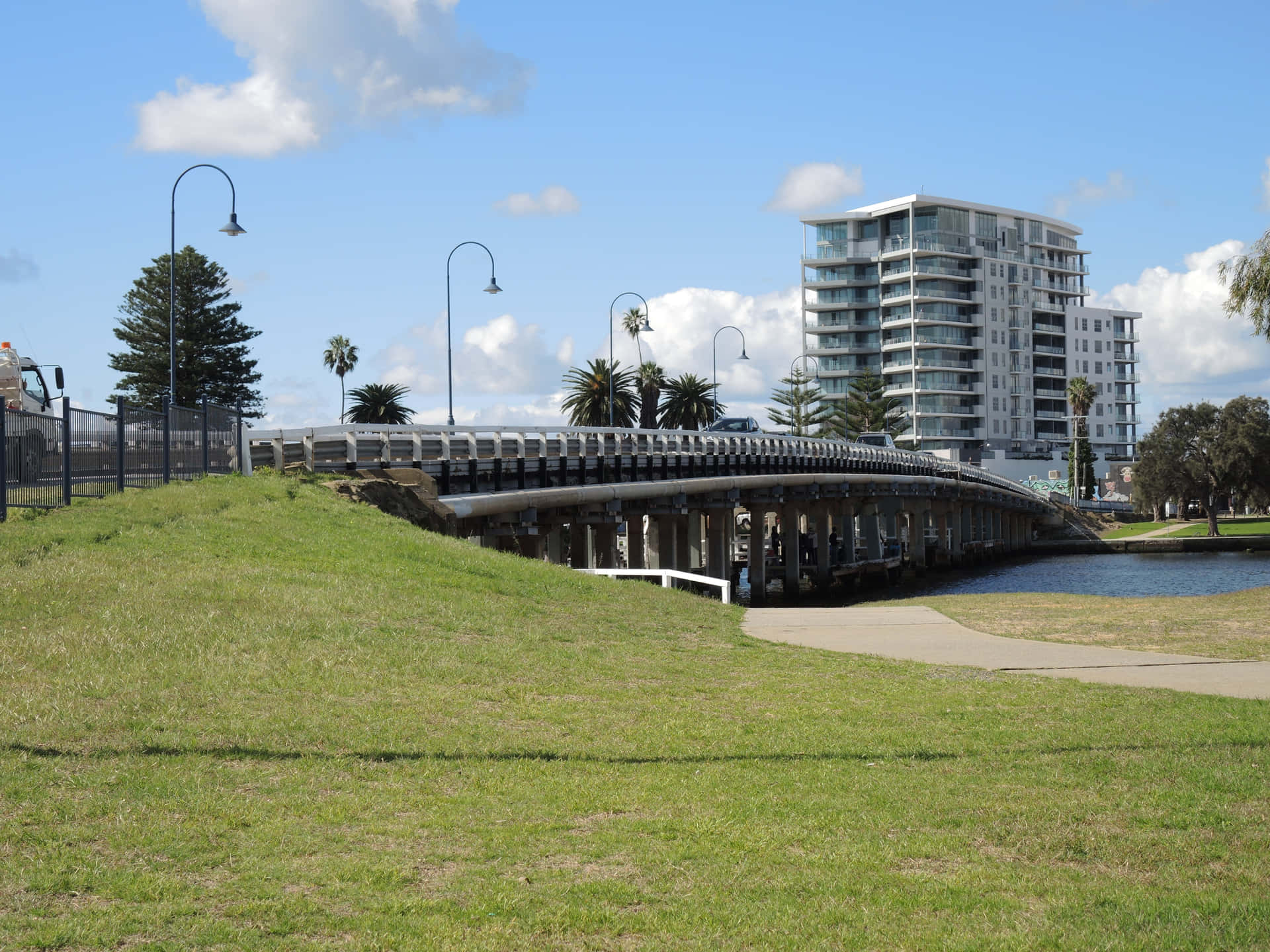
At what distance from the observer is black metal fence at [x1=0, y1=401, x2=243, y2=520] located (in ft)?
60.0

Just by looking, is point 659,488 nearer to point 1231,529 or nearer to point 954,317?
point 1231,529

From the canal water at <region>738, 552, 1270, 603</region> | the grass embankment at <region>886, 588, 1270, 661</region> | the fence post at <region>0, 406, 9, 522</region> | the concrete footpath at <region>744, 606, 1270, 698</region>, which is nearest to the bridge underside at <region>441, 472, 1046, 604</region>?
the canal water at <region>738, 552, 1270, 603</region>

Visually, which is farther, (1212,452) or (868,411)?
(868,411)

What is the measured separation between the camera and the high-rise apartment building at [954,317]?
13450cm

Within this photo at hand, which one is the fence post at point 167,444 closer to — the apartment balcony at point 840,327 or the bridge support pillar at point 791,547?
the bridge support pillar at point 791,547

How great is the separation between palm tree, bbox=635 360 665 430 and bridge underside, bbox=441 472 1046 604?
15178mm

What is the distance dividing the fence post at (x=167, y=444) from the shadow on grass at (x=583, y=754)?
53.1 feet

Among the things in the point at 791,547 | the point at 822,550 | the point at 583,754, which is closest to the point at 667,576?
the point at 583,754

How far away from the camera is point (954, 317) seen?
445 feet

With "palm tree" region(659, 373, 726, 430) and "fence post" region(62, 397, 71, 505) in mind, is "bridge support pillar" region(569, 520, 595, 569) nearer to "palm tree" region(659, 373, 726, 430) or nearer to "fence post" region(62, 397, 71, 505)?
"fence post" region(62, 397, 71, 505)

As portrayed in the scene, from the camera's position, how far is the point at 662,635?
16.4 meters

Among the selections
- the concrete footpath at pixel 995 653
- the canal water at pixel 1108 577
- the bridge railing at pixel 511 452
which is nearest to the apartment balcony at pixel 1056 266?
the canal water at pixel 1108 577

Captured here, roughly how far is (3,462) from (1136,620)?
16.7 metres

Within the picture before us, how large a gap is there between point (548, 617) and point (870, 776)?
8.38m
